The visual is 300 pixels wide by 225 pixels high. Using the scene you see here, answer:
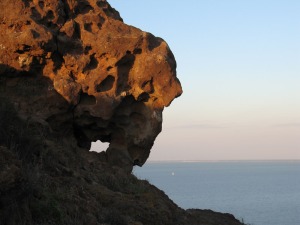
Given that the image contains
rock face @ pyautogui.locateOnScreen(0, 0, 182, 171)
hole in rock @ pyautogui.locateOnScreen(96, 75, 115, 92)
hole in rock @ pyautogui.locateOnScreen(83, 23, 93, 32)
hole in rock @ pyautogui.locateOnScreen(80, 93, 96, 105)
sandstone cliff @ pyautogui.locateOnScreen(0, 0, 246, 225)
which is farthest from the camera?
hole in rock @ pyautogui.locateOnScreen(83, 23, 93, 32)

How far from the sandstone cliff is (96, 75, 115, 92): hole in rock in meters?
0.03

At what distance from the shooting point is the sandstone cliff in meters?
11.8

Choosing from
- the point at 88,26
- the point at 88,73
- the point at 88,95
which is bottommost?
the point at 88,95

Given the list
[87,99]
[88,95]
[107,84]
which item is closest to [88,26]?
[107,84]

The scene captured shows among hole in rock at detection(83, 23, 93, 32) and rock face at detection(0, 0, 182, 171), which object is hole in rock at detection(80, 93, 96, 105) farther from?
hole in rock at detection(83, 23, 93, 32)

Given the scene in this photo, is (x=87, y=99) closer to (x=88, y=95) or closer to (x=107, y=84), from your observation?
(x=88, y=95)

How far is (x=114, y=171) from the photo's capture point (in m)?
14.8

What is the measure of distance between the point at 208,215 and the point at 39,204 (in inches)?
410

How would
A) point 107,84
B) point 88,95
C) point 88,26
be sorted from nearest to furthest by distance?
point 88,95
point 107,84
point 88,26

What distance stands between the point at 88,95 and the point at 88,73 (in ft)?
2.51

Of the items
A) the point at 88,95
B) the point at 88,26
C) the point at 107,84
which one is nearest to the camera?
the point at 88,95

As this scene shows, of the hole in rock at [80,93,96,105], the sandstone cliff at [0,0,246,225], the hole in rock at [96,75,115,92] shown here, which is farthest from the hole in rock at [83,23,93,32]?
the hole in rock at [80,93,96,105]

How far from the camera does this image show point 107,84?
15.5 m

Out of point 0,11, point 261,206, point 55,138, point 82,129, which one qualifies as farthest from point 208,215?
point 261,206
